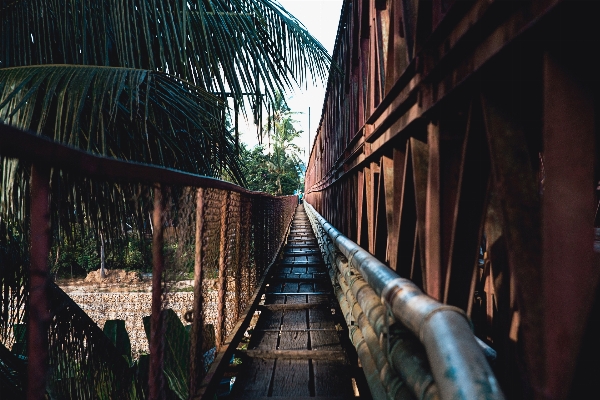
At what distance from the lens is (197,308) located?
2291 millimetres

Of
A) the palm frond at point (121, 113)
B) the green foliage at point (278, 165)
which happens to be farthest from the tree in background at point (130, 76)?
the green foliage at point (278, 165)

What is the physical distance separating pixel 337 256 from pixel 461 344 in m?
3.05

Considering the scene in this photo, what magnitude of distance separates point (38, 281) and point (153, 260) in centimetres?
67

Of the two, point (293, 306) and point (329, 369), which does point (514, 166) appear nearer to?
point (329, 369)

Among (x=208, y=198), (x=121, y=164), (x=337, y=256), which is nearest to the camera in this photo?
(x=121, y=164)

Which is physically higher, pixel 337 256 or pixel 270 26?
pixel 270 26

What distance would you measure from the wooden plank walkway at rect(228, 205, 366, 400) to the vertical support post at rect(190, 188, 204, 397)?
0.61 m

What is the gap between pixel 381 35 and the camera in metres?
2.95

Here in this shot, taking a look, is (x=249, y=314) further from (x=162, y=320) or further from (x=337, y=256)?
(x=162, y=320)

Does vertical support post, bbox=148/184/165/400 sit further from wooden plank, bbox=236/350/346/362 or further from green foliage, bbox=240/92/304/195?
green foliage, bbox=240/92/304/195

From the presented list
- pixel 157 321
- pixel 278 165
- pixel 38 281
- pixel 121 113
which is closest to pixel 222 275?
pixel 157 321

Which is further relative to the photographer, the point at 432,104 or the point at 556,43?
the point at 432,104

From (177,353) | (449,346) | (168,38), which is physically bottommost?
(177,353)

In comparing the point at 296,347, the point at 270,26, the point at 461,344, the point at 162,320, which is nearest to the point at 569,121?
the point at 461,344
